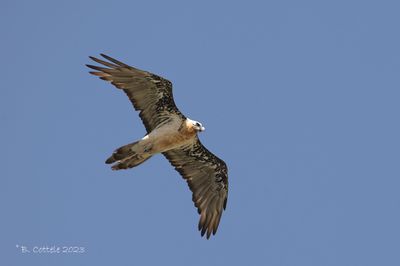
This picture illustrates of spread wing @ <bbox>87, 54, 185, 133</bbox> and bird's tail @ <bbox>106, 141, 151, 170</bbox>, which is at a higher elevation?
spread wing @ <bbox>87, 54, 185, 133</bbox>

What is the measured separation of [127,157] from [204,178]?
2.79 metres

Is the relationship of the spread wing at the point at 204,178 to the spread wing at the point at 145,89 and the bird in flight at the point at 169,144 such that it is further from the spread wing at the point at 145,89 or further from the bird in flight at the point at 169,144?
the spread wing at the point at 145,89

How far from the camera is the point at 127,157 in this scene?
17.8 meters

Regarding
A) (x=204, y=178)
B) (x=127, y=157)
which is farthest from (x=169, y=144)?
(x=204, y=178)

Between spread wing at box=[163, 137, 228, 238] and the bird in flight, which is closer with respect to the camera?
the bird in flight

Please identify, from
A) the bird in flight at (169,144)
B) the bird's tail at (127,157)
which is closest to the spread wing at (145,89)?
the bird in flight at (169,144)

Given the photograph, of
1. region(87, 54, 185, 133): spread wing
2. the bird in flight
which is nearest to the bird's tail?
the bird in flight

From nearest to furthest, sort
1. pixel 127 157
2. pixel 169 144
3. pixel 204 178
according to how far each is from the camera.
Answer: pixel 127 157
pixel 169 144
pixel 204 178

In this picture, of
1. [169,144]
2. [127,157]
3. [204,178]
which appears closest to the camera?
[127,157]

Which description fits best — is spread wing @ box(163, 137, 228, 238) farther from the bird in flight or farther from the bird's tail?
the bird's tail

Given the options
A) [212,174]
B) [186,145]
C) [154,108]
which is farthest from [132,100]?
[212,174]

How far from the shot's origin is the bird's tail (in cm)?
1756

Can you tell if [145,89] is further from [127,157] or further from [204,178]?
[204,178]

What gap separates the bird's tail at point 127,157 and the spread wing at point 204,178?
5.29 ft
